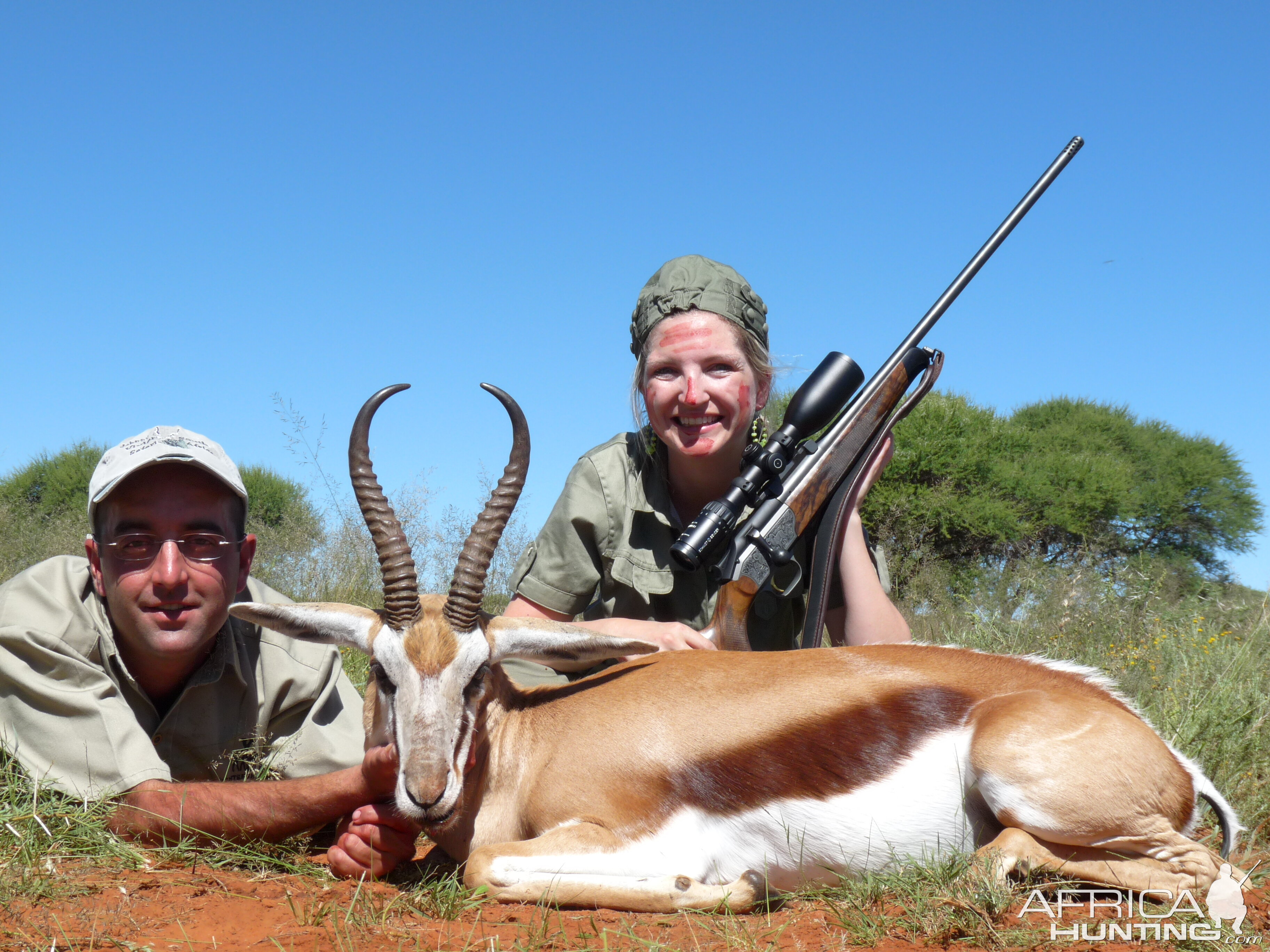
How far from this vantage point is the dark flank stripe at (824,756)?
3535 mm

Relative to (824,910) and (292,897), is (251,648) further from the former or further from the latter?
(824,910)

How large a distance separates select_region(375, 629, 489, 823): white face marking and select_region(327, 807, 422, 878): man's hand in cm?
26

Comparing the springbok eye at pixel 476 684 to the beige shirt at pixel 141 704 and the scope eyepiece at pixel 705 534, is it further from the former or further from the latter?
the scope eyepiece at pixel 705 534

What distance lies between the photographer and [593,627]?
4.49m

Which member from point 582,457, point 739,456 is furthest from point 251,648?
point 739,456

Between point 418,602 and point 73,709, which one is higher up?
point 418,602

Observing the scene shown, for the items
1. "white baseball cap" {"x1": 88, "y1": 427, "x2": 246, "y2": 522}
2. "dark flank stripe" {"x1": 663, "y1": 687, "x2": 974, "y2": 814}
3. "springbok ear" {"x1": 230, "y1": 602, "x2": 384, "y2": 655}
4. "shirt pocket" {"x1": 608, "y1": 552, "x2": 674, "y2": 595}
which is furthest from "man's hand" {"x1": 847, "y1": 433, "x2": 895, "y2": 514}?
"white baseball cap" {"x1": 88, "y1": 427, "x2": 246, "y2": 522}

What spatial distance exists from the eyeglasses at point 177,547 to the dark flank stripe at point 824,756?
193 centimetres

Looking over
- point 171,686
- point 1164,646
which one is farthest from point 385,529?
point 1164,646

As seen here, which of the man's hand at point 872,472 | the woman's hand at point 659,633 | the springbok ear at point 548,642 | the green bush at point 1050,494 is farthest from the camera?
the green bush at point 1050,494

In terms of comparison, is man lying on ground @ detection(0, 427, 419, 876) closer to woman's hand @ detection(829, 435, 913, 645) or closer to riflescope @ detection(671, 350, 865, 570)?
riflescope @ detection(671, 350, 865, 570)

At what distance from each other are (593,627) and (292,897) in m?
1.60

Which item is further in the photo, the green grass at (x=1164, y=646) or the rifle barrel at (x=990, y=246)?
the rifle barrel at (x=990, y=246)

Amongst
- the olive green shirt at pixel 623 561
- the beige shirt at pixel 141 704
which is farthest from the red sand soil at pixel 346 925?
the olive green shirt at pixel 623 561
